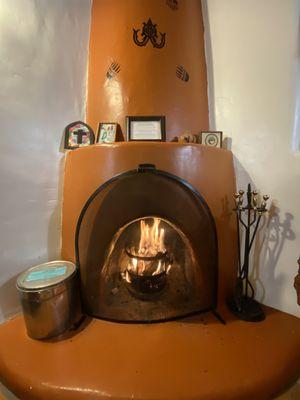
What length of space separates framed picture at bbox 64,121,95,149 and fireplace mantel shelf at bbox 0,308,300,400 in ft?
3.22

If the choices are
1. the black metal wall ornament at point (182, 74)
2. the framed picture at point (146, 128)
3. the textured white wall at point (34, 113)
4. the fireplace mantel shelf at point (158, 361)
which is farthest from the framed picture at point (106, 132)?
the fireplace mantel shelf at point (158, 361)

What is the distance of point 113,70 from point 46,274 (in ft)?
3.78

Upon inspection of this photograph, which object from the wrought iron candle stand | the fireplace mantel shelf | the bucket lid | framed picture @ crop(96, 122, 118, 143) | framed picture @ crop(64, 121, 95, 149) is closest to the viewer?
the fireplace mantel shelf

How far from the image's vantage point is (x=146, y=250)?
1263 millimetres

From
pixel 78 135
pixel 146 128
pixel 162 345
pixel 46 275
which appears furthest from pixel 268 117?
pixel 46 275

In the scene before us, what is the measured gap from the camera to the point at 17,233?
47.1 inches

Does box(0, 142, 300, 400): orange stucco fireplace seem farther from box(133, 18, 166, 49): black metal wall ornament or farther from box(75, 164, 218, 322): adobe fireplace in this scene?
box(133, 18, 166, 49): black metal wall ornament

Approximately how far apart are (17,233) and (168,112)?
1050mm

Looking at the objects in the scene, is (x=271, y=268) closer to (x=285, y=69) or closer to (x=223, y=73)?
(x=285, y=69)

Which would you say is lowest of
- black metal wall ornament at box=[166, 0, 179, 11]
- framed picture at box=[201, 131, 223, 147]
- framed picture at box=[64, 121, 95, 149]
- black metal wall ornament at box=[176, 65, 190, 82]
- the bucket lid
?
the bucket lid

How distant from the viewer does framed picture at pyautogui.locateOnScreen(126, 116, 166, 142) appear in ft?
3.92

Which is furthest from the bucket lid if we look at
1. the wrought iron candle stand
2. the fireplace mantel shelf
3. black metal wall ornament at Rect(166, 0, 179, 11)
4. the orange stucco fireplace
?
black metal wall ornament at Rect(166, 0, 179, 11)

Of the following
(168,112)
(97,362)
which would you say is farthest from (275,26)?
(97,362)

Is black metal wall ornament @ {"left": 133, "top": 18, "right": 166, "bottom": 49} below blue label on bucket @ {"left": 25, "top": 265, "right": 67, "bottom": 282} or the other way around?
the other way around
